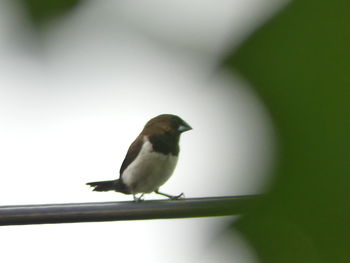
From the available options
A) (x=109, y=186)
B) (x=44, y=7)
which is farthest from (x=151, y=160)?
(x=44, y=7)

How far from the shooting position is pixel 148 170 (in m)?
4.86

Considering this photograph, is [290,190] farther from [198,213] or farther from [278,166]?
[198,213]

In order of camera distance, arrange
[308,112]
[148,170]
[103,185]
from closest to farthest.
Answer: [308,112], [148,170], [103,185]

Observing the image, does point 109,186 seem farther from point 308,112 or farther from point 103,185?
point 308,112

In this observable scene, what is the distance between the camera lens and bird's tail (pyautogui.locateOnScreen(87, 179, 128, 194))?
16.3 feet

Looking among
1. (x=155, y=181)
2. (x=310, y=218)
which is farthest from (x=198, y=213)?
(x=155, y=181)

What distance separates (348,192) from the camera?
0.35 metres

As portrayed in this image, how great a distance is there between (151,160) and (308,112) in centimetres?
450

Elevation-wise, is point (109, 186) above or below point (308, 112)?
below

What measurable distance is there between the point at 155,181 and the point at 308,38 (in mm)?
4564

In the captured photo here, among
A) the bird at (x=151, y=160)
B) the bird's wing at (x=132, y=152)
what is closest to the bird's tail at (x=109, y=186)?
the bird at (x=151, y=160)

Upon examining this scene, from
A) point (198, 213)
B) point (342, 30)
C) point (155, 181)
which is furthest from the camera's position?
point (155, 181)

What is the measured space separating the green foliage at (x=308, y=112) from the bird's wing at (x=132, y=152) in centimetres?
467

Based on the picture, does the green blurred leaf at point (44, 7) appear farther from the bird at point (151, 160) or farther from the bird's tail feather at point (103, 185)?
the bird's tail feather at point (103, 185)
